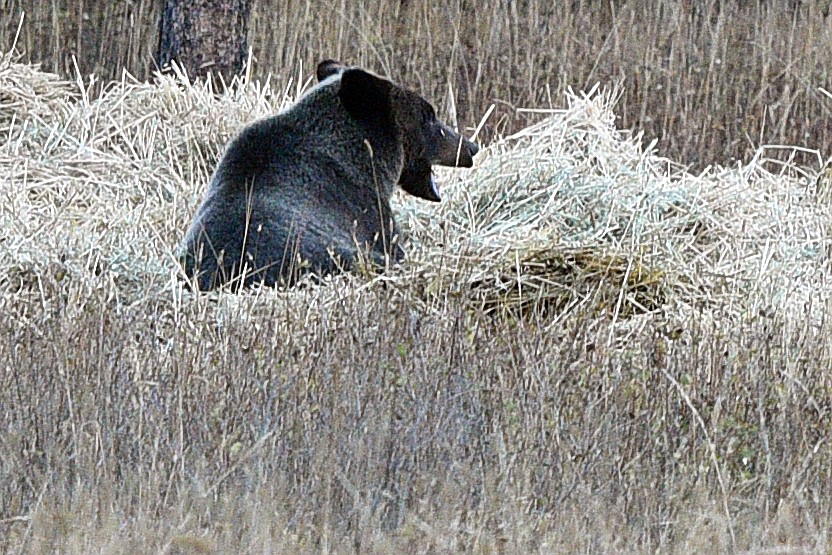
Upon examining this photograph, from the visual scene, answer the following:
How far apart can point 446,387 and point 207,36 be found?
19.4 ft

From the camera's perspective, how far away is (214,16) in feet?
33.8

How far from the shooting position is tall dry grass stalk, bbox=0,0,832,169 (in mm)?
12383

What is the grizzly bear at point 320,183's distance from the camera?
6562 mm

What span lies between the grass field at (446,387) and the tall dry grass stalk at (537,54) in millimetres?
4393

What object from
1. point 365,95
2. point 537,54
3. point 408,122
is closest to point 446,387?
point 365,95

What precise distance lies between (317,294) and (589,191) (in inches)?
89.3

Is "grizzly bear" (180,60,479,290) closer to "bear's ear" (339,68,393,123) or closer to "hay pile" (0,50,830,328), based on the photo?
"bear's ear" (339,68,393,123)

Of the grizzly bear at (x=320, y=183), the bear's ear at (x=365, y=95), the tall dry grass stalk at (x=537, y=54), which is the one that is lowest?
the tall dry grass stalk at (x=537, y=54)

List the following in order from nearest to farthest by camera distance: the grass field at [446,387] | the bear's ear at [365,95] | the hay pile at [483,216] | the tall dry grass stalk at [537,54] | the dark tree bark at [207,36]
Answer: the grass field at [446,387], the hay pile at [483,216], the bear's ear at [365,95], the dark tree bark at [207,36], the tall dry grass stalk at [537,54]

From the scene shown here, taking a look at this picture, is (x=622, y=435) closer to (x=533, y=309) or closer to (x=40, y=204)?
(x=533, y=309)

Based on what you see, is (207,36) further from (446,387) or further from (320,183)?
(446,387)

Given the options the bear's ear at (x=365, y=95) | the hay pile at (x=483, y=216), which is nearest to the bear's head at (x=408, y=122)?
the bear's ear at (x=365, y=95)

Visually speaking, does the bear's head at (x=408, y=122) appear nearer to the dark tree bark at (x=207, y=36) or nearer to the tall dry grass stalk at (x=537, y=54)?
the dark tree bark at (x=207, y=36)

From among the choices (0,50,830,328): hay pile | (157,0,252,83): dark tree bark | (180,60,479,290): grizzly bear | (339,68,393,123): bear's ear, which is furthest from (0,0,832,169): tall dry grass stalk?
(339,68,393,123): bear's ear
